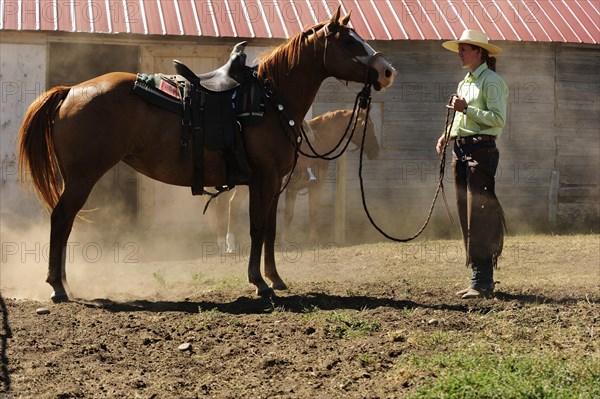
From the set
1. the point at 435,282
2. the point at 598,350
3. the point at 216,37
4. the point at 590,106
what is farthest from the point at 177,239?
the point at 598,350

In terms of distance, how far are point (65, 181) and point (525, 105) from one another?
9981mm

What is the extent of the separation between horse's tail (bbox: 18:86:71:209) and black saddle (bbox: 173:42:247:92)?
3.78ft

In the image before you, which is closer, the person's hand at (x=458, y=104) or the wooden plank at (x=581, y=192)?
the person's hand at (x=458, y=104)

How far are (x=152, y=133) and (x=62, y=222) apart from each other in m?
1.15

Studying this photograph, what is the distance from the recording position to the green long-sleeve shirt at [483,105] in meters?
7.50

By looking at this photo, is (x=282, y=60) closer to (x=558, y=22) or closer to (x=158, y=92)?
(x=158, y=92)

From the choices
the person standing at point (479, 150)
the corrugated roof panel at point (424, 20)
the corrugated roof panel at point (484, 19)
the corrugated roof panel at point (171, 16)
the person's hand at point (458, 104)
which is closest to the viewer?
the person's hand at point (458, 104)

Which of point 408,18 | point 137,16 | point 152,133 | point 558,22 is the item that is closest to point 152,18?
point 137,16

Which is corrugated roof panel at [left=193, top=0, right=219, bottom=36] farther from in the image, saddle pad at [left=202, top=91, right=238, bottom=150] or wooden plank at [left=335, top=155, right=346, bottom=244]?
saddle pad at [left=202, top=91, right=238, bottom=150]

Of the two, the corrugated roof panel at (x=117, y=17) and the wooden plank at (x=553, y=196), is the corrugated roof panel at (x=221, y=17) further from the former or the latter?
the wooden plank at (x=553, y=196)

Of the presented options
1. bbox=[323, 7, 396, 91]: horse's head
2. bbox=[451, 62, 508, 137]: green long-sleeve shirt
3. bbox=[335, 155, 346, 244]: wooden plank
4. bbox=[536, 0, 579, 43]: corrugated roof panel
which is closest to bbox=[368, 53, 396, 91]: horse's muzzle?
bbox=[323, 7, 396, 91]: horse's head

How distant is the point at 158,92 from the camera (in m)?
7.65

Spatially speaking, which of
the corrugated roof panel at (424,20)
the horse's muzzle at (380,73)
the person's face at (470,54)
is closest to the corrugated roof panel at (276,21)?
the corrugated roof panel at (424,20)

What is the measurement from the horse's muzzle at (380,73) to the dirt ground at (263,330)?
2.01m
